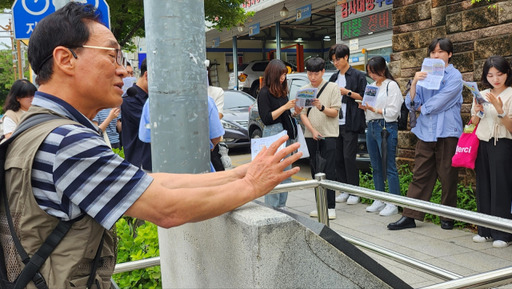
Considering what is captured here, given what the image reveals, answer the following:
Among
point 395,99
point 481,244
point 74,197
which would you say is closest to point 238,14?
point 395,99

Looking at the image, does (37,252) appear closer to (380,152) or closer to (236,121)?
(380,152)

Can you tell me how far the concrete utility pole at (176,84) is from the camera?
245 cm

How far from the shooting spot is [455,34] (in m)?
6.48

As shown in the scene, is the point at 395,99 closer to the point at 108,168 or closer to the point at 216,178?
the point at 216,178

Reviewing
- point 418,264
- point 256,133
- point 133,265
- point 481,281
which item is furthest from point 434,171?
point 256,133

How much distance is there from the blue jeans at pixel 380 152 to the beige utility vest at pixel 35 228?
5213 millimetres

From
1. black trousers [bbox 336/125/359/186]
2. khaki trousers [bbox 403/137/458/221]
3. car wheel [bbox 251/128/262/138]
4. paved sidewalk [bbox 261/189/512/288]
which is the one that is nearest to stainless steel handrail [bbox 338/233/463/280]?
paved sidewalk [bbox 261/189/512/288]

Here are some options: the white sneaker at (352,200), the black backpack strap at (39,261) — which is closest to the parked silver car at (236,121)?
the white sneaker at (352,200)

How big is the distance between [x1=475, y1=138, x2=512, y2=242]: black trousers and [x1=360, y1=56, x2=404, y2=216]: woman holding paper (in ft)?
4.10

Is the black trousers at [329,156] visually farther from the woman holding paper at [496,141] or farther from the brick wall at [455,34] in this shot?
the woman holding paper at [496,141]

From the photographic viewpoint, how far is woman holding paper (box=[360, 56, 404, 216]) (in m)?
6.29

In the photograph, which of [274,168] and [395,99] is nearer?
[274,168]

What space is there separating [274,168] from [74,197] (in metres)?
0.65

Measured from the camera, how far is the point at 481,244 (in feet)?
17.3
